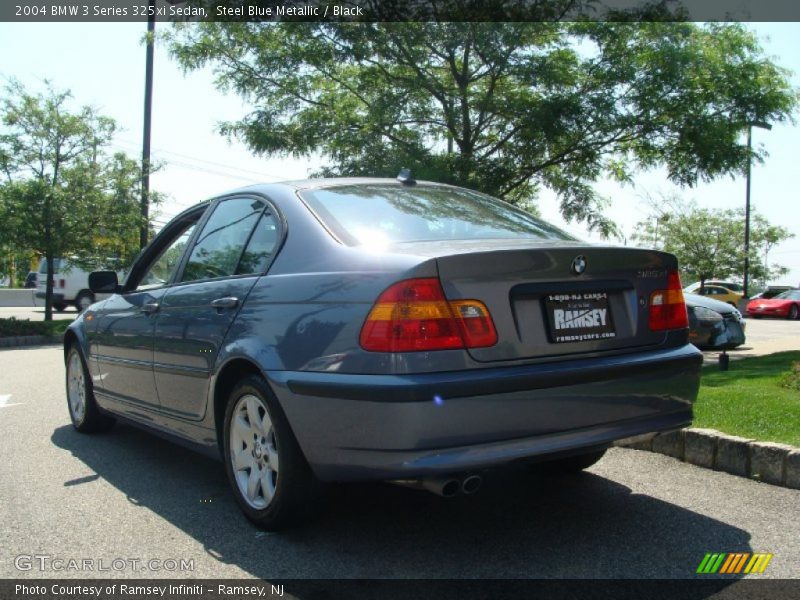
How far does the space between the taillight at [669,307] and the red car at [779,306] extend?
32702 mm

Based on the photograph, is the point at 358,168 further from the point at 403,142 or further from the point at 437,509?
the point at 437,509

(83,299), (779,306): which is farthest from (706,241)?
(83,299)

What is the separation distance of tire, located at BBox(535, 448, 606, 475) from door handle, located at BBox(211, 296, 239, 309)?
1945mm

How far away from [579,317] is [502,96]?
9215 millimetres

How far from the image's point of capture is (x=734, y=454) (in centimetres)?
445

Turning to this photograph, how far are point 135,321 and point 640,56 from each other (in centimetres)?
911

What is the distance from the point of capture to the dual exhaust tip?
2932 millimetres

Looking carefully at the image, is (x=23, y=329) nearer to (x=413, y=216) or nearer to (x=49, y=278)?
(x=49, y=278)

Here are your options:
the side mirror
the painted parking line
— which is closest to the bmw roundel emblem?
the side mirror

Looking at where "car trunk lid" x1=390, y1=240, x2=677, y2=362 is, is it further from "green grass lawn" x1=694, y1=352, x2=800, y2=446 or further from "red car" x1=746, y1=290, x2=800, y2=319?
"red car" x1=746, y1=290, x2=800, y2=319

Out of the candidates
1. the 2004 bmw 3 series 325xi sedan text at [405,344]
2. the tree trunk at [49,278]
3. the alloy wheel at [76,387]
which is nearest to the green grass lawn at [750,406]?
the 2004 bmw 3 series 325xi sedan text at [405,344]

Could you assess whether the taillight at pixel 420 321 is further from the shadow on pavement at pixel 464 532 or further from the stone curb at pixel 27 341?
the stone curb at pixel 27 341

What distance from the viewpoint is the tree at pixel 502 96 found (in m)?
11.6

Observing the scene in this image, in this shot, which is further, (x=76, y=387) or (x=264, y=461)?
(x=76, y=387)
